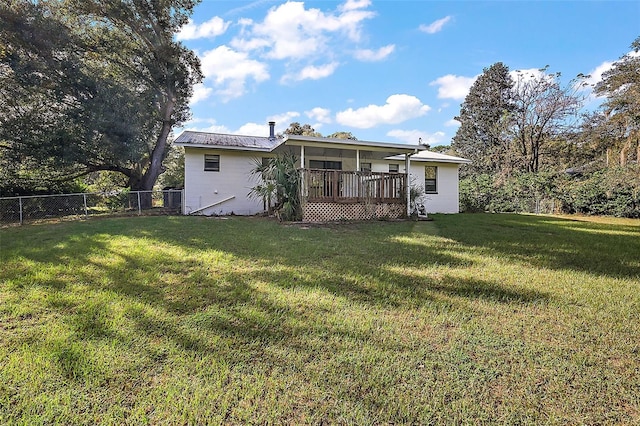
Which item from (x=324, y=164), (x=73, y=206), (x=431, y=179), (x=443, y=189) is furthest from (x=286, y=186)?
(x=443, y=189)

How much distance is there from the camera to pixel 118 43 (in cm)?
1471

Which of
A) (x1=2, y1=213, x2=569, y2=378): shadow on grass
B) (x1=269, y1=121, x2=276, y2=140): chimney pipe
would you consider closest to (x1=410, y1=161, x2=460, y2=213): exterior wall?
(x1=269, y1=121, x2=276, y2=140): chimney pipe

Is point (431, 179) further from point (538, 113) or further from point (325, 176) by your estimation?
point (538, 113)

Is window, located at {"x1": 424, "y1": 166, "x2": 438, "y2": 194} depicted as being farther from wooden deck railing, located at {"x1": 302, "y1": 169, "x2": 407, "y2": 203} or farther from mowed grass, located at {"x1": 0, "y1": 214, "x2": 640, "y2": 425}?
mowed grass, located at {"x1": 0, "y1": 214, "x2": 640, "y2": 425}

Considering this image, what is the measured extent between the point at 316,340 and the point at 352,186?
27.2 ft

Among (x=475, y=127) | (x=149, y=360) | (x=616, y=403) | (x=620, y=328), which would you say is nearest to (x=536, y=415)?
(x=616, y=403)

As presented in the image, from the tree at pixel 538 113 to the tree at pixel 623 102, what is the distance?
1.71 metres

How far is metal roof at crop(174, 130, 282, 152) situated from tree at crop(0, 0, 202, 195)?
3010mm

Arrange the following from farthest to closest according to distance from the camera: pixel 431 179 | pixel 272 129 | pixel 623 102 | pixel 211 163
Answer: pixel 623 102 → pixel 272 129 → pixel 431 179 → pixel 211 163

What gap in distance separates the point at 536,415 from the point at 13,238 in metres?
9.09

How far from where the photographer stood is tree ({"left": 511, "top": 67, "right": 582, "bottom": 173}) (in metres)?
20.3

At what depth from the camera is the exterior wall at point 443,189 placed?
50.1 ft

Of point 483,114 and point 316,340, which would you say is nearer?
point 316,340

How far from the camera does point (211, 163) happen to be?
12.6m
